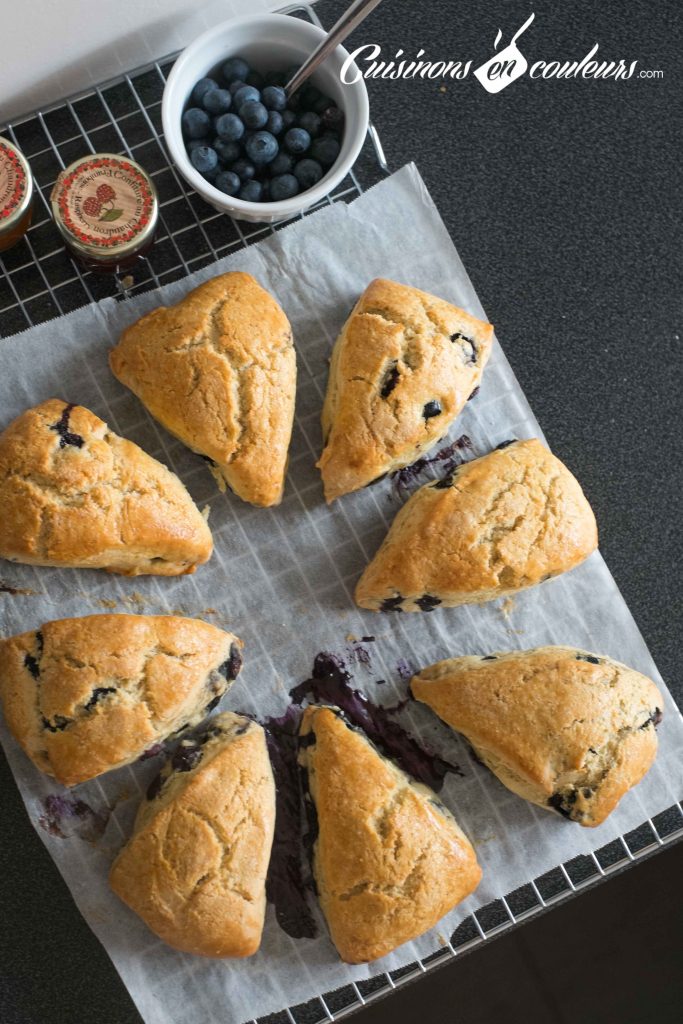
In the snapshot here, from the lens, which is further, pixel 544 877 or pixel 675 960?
pixel 675 960

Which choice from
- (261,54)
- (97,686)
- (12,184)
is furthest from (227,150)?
(97,686)

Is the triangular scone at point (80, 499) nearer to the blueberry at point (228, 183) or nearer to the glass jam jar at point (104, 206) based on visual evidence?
the glass jam jar at point (104, 206)

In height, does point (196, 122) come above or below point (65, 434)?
above

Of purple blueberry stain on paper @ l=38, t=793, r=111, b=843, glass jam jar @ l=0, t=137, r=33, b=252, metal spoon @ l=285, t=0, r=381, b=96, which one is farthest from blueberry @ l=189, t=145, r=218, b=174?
purple blueberry stain on paper @ l=38, t=793, r=111, b=843

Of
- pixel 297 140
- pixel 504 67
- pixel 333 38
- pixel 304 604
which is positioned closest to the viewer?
pixel 333 38

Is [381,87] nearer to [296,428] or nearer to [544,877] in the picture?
[296,428]

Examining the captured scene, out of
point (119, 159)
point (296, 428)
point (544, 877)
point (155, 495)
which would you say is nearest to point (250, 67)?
point (119, 159)

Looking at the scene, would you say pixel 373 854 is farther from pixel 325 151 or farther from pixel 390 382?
pixel 325 151
